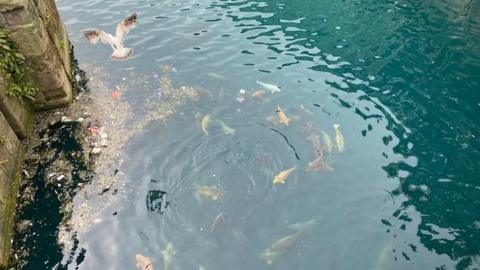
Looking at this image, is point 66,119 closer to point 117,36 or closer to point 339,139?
point 117,36

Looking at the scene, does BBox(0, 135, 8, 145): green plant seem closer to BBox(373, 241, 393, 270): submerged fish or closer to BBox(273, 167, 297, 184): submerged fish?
BBox(273, 167, 297, 184): submerged fish

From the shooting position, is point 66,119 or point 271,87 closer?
point 66,119

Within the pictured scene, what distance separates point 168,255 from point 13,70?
5.38 m

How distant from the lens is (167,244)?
23.7 feet

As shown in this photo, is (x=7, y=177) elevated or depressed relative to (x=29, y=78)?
depressed

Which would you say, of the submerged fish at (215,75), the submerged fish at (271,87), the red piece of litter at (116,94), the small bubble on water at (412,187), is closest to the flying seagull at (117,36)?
the red piece of litter at (116,94)

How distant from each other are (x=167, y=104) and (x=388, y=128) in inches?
224

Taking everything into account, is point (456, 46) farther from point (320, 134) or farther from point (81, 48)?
point (81, 48)

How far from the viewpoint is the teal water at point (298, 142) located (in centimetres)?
727

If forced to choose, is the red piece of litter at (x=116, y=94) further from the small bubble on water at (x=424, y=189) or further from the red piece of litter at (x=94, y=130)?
the small bubble on water at (x=424, y=189)

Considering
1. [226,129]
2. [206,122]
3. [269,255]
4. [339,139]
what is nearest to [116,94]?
[206,122]

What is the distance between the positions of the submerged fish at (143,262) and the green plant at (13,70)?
4622mm

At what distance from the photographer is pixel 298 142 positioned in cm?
925

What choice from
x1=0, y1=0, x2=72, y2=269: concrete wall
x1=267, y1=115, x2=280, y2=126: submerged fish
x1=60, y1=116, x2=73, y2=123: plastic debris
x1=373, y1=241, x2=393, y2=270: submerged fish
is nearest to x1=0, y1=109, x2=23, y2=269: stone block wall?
x1=0, y1=0, x2=72, y2=269: concrete wall
